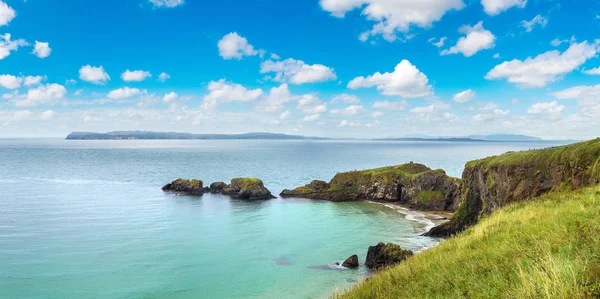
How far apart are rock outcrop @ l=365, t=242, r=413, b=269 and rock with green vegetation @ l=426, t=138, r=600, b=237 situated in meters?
13.7

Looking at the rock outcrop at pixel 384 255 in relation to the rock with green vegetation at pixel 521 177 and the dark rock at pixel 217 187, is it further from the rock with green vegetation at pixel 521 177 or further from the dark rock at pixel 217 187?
the dark rock at pixel 217 187

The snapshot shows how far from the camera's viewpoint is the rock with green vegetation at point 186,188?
84.1 metres

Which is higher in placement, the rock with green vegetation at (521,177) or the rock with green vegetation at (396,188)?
the rock with green vegetation at (521,177)

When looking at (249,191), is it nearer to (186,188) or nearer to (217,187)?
(217,187)

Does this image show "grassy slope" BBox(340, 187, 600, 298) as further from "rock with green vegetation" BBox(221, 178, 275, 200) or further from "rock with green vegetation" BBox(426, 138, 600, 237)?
"rock with green vegetation" BBox(221, 178, 275, 200)

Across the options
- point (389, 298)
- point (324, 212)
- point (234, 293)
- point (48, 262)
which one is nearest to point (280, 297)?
point (234, 293)

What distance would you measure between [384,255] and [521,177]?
1719cm

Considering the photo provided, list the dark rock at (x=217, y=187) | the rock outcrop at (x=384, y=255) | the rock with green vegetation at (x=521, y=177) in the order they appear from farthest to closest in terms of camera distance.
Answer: the dark rock at (x=217, y=187), the rock outcrop at (x=384, y=255), the rock with green vegetation at (x=521, y=177)

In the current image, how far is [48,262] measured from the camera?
117 ft

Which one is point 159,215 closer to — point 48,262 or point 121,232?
point 121,232

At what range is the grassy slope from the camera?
21.3 feet

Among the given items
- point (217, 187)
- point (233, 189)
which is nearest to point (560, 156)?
point (233, 189)

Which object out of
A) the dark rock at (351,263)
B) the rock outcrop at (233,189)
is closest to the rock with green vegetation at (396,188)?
the rock outcrop at (233,189)

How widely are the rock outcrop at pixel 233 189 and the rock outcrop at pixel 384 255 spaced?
4606 cm
